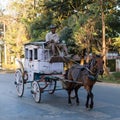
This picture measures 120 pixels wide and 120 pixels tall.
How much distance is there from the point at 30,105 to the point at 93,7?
16.0 m

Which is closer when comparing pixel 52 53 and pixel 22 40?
pixel 52 53

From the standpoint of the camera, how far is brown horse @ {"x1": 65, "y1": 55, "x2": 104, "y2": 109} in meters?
12.8

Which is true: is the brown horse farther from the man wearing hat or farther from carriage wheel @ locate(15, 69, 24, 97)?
carriage wheel @ locate(15, 69, 24, 97)

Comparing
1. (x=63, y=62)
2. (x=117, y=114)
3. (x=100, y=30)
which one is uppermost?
(x=100, y=30)

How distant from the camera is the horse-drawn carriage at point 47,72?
43.3 ft

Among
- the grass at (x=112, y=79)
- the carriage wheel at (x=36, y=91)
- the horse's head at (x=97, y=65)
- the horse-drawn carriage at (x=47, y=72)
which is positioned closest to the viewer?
the horse's head at (x=97, y=65)

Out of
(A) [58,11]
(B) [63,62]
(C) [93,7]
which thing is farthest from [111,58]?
(B) [63,62]

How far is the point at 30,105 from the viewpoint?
567 inches

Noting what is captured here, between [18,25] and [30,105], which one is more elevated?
[18,25]

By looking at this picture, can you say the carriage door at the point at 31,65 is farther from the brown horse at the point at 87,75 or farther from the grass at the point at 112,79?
the grass at the point at 112,79

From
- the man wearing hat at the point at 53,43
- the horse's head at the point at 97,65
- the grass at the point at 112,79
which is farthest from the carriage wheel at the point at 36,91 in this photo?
the grass at the point at 112,79

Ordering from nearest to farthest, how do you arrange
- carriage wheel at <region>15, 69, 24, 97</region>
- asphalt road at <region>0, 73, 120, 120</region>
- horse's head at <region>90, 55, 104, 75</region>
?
asphalt road at <region>0, 73, 120, 120</region>, horse's head at <region>90, 55, 104, 75</region>, carriage wheel at <region>15, 69, 24, 97</region>

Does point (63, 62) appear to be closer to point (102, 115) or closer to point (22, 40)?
point (102, 115)

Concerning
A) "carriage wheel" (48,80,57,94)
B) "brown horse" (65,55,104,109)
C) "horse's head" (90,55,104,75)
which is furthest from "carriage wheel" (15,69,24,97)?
"horse's head" (90,55,104,75)
